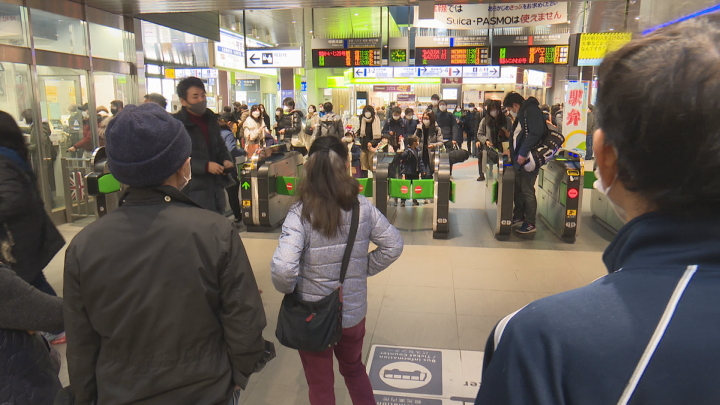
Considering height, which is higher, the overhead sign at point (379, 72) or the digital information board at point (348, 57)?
the overhead sign at point (379, 72)

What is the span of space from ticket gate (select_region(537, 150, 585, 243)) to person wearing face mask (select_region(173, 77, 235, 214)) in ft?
14.4

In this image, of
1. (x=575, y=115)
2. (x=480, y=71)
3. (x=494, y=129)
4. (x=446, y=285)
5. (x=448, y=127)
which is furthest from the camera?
(x=480, y=71)

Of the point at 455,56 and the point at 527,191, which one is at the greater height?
the point at 455,56

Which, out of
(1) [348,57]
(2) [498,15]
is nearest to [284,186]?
(2) [498,15]

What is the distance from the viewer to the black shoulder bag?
2.35m

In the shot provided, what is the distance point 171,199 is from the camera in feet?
5.36

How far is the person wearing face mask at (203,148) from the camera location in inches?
152

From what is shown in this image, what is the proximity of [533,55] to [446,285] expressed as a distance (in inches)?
263

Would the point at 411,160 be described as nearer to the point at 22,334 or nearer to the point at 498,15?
the point at 498,15

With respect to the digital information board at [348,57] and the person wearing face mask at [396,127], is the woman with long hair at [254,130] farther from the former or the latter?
the person wearing face mask at [396,127]

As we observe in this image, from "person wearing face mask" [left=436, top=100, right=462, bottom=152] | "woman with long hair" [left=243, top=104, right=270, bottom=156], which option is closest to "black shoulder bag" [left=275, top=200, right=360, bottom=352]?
"woman with long hair" [left=243, top=104, right=270, bottom=156]

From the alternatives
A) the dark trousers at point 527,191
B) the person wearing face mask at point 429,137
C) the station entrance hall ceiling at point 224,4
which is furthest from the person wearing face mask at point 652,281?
the person wearing face mask at point 429,137

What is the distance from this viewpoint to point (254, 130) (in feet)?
33.1

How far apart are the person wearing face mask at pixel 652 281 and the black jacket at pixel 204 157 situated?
3.54 meters
